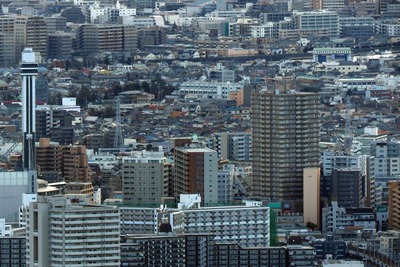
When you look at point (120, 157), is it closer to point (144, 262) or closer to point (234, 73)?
point (144, 262)

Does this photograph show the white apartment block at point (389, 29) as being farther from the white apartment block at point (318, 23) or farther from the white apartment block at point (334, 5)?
the white apartment block at point (334, 5)

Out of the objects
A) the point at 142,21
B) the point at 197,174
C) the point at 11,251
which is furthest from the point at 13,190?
the point at 142,21

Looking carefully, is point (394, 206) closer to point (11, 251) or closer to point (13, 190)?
point (13, 190)

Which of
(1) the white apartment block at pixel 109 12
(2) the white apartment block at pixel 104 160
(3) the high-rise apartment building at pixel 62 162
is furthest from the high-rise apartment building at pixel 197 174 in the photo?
(1) the white apartment block at pixel 109 12

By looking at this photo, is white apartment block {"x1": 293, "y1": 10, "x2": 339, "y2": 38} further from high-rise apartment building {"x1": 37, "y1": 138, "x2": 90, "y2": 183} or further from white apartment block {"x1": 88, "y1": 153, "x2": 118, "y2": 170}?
high-rise apartment building {"x1": 37, "y1": 138, "x2": 90, "y2": 183}

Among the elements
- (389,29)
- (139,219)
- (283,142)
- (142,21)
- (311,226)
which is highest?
(283,142)

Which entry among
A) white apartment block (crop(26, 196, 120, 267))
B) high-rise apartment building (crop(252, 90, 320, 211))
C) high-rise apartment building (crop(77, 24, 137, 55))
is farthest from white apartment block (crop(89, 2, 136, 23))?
white apartment block (crop(26, 196, 120, 267))

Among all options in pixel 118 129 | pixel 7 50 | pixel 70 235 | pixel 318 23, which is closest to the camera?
pixel 70 235
